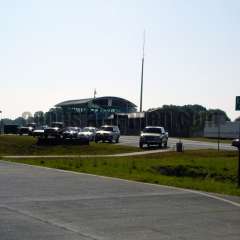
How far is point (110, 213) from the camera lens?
43.2ft

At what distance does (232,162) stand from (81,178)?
10777 millimetres

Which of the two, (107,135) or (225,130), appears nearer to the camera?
(107,135)

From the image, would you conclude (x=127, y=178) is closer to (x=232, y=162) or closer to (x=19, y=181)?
(x=19, y=181)

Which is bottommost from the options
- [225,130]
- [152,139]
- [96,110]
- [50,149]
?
[50,149]

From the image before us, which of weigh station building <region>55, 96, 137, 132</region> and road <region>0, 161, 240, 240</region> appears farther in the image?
weigh station building <region>55, 96, 137, 132</region>

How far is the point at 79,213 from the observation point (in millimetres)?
13102

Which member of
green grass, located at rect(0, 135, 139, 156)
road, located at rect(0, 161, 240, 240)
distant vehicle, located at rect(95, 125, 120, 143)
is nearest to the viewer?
road, located at rect(0, 161, 240, 240)

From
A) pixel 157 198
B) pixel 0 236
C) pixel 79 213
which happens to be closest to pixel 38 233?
pixel 0 236

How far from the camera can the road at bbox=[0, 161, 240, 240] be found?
10797 mm

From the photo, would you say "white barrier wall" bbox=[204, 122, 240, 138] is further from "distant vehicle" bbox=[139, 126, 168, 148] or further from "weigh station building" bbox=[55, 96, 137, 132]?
"distant vehicle" bbox=[139, 126, 168, 148]

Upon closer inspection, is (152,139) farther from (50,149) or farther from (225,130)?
(225,130)

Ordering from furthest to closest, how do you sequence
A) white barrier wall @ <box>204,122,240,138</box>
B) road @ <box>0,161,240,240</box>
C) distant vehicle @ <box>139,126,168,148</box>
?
white barrier wall @ <box>204,122,240,138</box>, distant vehicle @ <box>139,126,168,148</box>, road @ <box>0,161,240,240</box>

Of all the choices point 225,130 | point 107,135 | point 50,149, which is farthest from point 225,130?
point 50,149

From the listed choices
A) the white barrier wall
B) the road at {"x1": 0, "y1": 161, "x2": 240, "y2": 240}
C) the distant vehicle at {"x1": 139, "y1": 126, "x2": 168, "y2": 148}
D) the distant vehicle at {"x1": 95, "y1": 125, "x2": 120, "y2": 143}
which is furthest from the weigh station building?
the road at {"x1": 0, "y1": 161, "x2": 240, "y2": 240}
